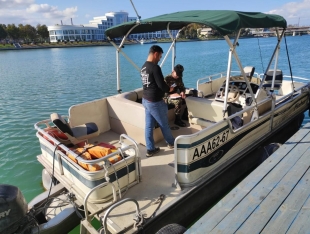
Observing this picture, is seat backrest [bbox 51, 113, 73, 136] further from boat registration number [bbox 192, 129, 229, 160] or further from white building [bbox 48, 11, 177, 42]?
white building [bbox 48, 11, 177, 42]

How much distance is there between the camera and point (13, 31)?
86125 millimetres

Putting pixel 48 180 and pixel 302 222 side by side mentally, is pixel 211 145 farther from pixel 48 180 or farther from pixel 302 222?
pixel 48 180

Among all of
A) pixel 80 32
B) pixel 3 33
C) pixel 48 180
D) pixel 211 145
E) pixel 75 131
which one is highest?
pixel 80 32

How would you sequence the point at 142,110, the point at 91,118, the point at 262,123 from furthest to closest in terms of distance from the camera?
the point at 91,118
the point at 262,123
the point at 142,110

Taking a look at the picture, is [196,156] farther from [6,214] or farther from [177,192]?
[6,214]

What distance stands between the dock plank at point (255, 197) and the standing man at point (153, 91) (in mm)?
1643

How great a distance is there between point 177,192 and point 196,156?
55 cm

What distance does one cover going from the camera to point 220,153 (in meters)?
3.99

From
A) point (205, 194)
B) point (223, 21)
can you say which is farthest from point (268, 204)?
point (223, 21)

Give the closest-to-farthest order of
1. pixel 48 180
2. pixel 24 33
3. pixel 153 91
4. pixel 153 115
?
pixel 153 91 → pixel 153 115 → pixel 48 180 → pixel 24 33

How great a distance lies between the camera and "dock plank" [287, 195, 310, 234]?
8.18 feet

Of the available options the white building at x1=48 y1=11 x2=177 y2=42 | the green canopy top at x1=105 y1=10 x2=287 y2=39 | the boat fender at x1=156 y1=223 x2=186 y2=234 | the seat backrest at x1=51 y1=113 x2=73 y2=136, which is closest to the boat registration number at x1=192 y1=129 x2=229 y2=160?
the boat fender at x1=156 y1=223 x2=186 y2=234

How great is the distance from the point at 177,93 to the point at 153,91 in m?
1.59

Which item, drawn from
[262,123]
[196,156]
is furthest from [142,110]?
[262,123]
